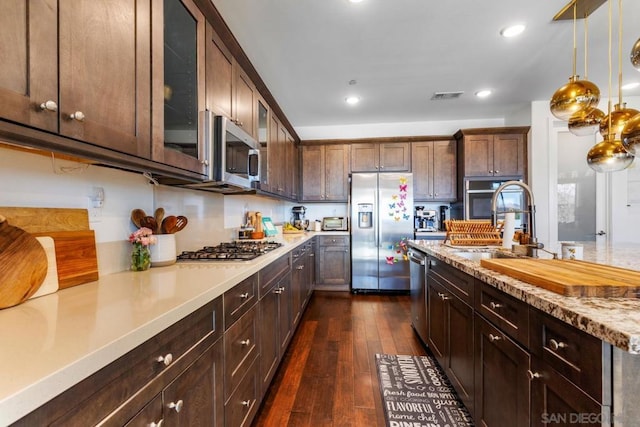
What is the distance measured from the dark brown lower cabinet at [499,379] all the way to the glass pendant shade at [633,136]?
3.27 feet

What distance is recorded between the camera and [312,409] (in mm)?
1625

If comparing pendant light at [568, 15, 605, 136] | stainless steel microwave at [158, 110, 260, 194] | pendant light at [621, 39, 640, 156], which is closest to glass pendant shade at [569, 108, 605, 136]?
pendant light at [568, 15, 605, 136]

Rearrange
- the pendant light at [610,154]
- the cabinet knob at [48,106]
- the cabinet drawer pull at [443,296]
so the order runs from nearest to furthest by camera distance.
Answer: the cabinet knob at [48,106] < the cabinet drawer pull at [443,296] < the pendant light at [610,154]

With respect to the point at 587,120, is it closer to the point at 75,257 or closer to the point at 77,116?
the point at 77,116

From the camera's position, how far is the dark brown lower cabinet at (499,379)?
969 millimetres

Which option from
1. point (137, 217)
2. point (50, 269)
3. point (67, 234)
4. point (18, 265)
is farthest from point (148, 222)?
point (18, 265)

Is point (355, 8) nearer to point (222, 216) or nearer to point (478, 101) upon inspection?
point (222, 216)

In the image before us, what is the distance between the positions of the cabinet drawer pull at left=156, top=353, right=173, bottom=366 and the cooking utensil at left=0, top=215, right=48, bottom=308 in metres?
0.49

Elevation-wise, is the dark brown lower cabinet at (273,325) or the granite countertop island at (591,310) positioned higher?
the granite countertop island at (591,310)

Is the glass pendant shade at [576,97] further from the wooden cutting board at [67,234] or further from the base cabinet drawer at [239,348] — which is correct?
the wooden cutting board at [67,234]

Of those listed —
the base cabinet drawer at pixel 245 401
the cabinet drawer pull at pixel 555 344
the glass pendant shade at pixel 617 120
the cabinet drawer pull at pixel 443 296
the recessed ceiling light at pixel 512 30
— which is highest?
the recessed ceiling light at pixel 512 30

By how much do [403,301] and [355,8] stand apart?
3.27 m

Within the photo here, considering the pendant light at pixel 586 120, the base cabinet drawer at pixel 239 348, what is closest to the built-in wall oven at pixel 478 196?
the pendant light at pixel 586 120

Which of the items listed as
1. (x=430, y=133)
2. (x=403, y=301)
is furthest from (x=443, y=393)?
(x=430, y=133)
